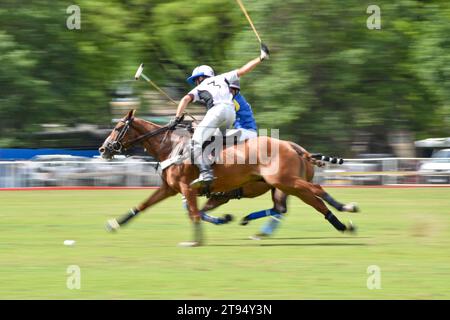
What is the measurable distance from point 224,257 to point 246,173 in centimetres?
174

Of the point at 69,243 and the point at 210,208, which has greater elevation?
the point at 210,208

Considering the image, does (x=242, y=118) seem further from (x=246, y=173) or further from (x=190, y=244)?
(x=190, y=244)

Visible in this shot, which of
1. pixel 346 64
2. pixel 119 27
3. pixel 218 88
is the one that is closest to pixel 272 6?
pixel 346 64

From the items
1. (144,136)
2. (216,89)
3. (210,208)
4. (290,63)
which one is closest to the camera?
(216,89)

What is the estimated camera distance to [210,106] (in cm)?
1272

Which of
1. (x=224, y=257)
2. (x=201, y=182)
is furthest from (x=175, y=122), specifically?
(x=224, y=257)

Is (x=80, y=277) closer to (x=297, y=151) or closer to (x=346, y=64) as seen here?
(x=297, y=151)

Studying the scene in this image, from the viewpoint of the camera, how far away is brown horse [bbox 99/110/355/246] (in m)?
12.5

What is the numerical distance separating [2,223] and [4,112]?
65.3 feet

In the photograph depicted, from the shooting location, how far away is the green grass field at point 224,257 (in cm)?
888

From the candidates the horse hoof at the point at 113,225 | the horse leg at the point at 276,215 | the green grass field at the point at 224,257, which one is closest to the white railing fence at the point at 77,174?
the green grass field at the point at 224,257

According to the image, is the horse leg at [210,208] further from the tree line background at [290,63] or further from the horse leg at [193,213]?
the tree line background at [290,63]

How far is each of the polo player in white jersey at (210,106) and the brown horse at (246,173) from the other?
203 mm

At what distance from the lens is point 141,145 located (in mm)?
13305
